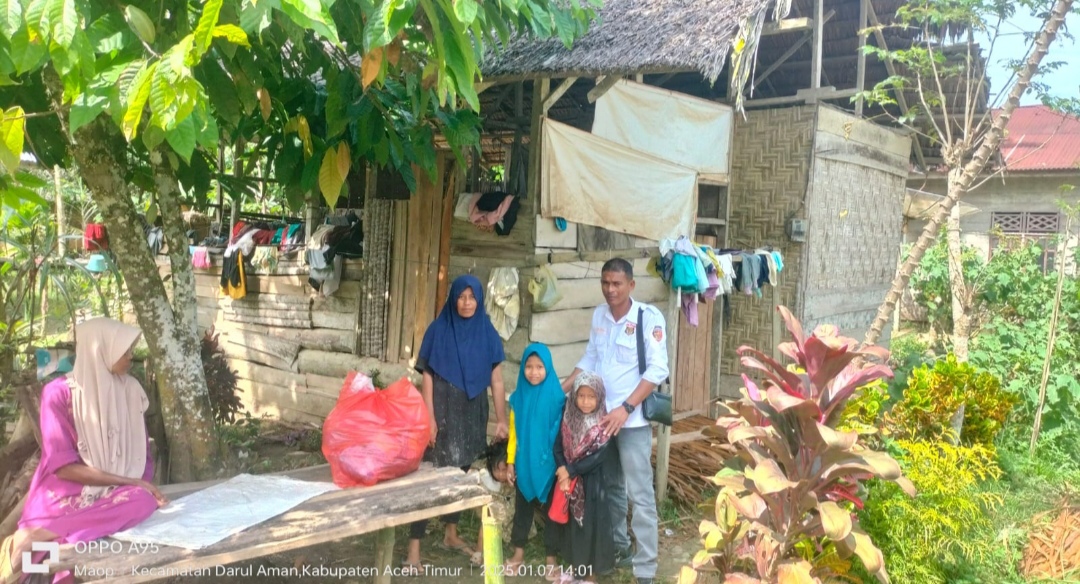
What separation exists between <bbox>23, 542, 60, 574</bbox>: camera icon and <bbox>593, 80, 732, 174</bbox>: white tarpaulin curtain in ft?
12.1

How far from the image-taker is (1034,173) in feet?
41.1

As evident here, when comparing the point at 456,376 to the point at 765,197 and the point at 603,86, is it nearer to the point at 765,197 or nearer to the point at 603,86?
the point at 603,86

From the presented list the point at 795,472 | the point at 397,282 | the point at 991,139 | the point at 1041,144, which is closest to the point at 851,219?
the point at 991,139

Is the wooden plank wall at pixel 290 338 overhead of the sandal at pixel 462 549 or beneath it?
overhead

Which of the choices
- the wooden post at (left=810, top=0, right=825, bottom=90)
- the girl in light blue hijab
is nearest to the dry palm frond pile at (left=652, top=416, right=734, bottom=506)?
the girl in light blue hijab

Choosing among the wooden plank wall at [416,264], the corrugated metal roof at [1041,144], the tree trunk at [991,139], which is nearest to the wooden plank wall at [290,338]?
the wooden plank wall at [416,264]

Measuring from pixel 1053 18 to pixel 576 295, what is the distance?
360 cm

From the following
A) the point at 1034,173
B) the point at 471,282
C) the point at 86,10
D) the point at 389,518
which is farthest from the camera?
the point at 1034,173

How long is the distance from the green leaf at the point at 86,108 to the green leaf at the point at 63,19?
0.81 feet

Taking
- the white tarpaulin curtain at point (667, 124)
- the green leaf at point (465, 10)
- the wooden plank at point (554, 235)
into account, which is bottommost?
the wooden plank at point (554, 235)

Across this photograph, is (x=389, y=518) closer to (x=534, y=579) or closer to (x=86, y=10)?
(x=534, y=579)

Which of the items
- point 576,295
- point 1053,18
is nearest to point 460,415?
point 576,295

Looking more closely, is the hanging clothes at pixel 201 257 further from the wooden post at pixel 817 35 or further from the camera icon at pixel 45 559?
the wooden post at pixel 817 35

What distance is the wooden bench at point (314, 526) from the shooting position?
8.56ft
